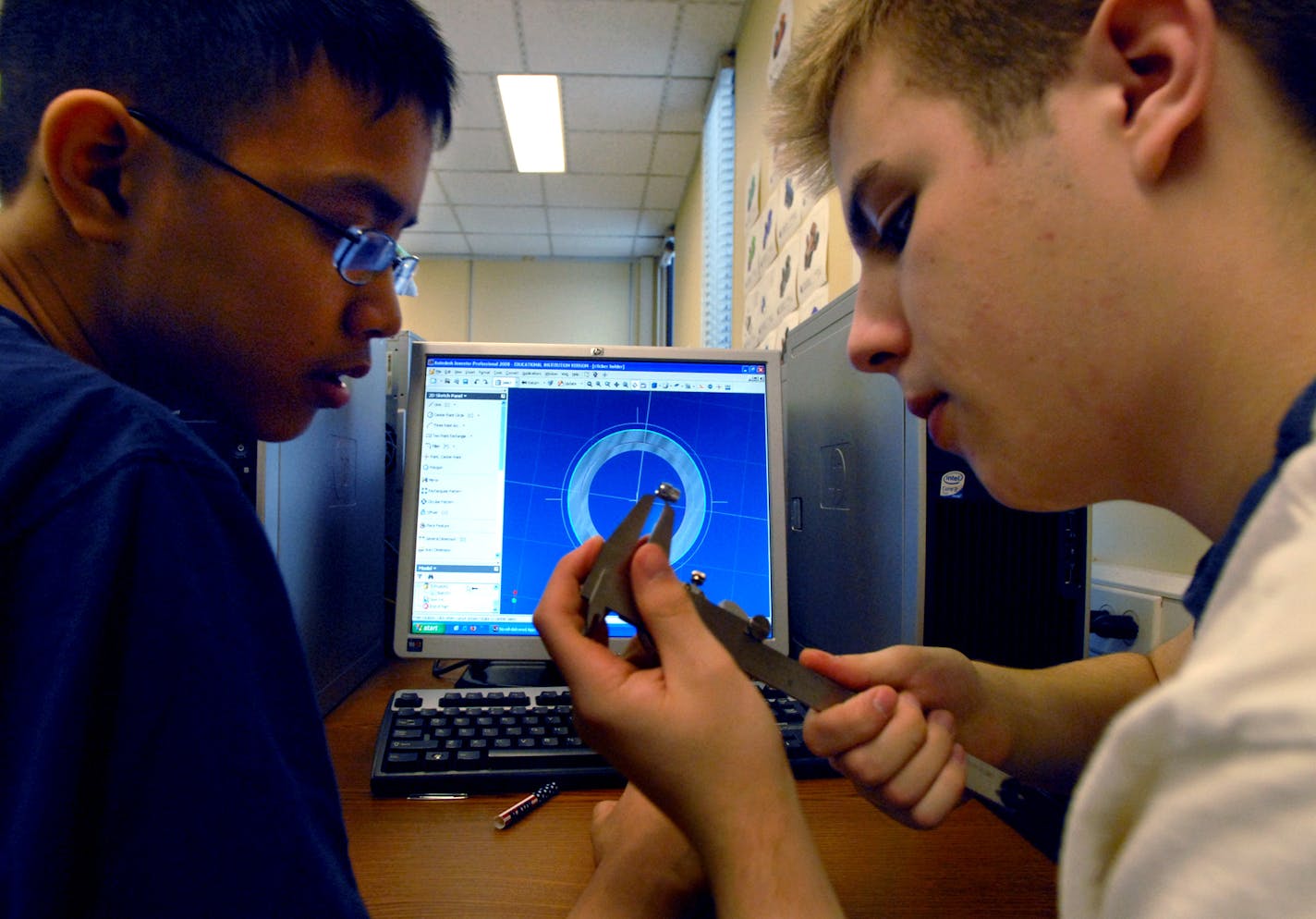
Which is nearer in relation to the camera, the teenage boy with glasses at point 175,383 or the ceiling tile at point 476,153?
the teenage boy with glasses at point 175,383

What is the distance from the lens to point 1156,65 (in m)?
0.38

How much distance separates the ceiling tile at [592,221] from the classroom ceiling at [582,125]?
0.04ft

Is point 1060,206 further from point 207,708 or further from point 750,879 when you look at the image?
point 207,708

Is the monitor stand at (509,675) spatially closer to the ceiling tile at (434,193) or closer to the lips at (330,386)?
the lips at (330,386)

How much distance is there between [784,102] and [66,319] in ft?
1.90

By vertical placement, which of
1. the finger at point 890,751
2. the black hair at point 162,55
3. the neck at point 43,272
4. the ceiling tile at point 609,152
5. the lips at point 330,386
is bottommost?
the finger at point 890,751

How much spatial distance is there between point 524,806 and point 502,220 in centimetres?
425

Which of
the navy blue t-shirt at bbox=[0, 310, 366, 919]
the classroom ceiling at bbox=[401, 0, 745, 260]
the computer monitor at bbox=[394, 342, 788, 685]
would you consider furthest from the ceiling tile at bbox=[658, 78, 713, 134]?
the navy blue t-shirt at bbox=[0, 310, 366, 919]

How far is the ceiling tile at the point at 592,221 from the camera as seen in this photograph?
425cm

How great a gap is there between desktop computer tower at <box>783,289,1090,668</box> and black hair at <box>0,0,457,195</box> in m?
0.57

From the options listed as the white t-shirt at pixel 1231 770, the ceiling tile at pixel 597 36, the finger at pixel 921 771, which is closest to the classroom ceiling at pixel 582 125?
the ceiling tile at pixel 597 36

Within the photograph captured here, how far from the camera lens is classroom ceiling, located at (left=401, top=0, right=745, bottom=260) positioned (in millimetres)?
2506

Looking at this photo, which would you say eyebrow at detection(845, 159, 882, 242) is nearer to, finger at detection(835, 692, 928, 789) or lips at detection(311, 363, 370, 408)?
finger at detection(835, 692, 928, 789)

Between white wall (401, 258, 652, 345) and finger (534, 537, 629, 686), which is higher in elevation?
white wall (401, 258, 652, 345)
